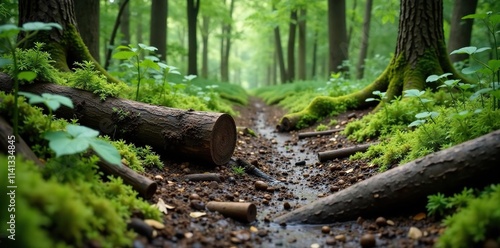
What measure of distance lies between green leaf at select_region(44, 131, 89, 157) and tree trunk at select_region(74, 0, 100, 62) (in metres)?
5.01

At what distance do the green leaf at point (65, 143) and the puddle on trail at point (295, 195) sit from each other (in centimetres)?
158

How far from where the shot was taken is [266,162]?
5.18 m

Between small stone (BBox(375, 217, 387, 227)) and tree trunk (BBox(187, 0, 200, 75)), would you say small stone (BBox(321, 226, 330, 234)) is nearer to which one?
small stone (BBox(375, 217, 387, 227))

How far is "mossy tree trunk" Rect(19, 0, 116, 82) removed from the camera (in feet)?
15.7

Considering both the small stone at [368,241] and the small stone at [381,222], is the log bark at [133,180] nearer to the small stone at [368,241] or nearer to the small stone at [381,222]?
the small stone at [368,241]

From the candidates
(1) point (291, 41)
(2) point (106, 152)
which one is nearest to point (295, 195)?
(2) point (106, 152)

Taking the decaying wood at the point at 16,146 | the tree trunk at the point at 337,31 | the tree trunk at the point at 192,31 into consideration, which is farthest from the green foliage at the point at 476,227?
the tree trunk at the point at 192,31

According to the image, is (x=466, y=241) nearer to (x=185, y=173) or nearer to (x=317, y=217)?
(x=317, y=217)

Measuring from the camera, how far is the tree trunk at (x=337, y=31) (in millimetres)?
12297

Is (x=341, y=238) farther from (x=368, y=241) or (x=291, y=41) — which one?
(x=291, y=41)

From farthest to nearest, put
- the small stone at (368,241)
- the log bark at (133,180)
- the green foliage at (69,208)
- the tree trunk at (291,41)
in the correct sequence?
the tree trunk at (291,41)
the log bark at (133,180)
the small stone at (368,241)
the green foliage at (69,208)

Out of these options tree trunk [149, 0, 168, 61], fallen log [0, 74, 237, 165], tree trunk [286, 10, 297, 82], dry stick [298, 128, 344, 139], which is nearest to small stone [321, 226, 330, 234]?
fallen log [0, 74, 237, 165]

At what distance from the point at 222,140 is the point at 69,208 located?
100 inches

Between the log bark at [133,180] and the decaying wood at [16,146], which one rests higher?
the decaying wood at [16,146]
